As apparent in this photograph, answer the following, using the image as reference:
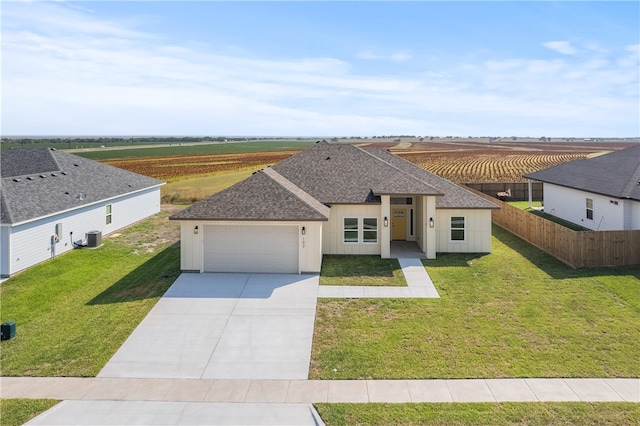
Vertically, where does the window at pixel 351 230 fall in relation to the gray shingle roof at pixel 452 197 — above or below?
below

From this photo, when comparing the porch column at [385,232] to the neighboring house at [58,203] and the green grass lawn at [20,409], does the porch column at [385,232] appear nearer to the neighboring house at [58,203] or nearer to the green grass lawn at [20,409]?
the green grass lawn at [20,409]

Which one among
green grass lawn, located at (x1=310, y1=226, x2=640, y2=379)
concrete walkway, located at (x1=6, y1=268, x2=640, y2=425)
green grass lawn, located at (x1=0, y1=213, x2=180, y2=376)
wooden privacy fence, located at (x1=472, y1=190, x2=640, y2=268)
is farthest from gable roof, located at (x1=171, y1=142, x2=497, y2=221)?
concrete walkway, located at (x1=6, y1=268, x2=640, y2=425)

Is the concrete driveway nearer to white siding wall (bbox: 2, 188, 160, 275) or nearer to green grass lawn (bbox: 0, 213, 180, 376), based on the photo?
green grass lawn (bbox: 0, 213, 180, 376)

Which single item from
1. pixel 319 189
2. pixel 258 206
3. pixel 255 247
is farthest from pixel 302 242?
pixel 319 189

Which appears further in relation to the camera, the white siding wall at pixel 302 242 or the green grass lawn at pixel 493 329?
the white siding wall at pixel 302 242

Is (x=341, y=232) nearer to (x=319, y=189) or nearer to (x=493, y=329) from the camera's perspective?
(x=319, y=189)

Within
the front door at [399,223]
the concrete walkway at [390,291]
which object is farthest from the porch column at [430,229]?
Answer: the front door at [399,223]

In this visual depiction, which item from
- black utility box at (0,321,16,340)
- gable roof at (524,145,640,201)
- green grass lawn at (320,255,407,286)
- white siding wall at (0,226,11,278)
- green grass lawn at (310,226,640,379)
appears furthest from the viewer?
gable roof at (524,145,640,201)
